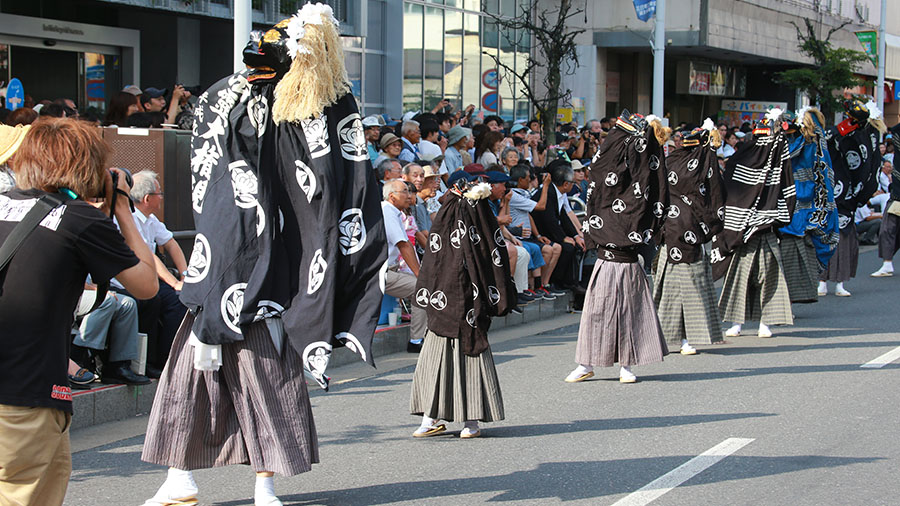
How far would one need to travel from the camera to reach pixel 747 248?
10914 millimetres

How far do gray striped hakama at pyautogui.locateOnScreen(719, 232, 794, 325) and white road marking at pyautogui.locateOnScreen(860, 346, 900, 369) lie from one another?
1230 mm

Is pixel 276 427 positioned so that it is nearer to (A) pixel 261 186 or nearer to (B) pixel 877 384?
(A) pixel 261 186

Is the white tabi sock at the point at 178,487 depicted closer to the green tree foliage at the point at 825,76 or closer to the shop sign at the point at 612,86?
the shop sign at the point at 612,86

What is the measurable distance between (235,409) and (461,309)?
205 centimetres

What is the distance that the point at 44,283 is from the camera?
11.6ft

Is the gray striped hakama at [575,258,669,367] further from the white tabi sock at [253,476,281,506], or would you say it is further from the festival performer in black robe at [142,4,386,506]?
the white tabi sock at [253,476,281,506]

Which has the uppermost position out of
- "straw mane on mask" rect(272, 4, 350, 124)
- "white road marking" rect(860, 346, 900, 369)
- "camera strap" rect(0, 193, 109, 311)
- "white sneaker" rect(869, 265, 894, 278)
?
"straw mane on mask" rect(272, 4, 350, 124)

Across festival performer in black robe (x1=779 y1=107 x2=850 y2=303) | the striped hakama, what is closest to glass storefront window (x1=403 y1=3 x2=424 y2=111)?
the striped hakama

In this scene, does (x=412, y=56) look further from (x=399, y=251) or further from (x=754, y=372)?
(x=754, y=372)

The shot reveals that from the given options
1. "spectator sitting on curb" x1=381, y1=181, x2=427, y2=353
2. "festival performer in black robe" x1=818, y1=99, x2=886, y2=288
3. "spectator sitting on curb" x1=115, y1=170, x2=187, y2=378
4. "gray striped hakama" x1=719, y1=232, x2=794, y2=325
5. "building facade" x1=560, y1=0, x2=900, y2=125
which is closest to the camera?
"spectator sitting on curb" x1=115, y1=170, x2=187, y2=378

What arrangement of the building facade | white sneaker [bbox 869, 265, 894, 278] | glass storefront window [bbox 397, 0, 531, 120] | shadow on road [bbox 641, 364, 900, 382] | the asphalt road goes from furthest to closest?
the building facade, glass storefront window [bbox 397, 0, 531, 120], white sneaker [bbox 869, 265, 894, 278], shadow on road [bbox 641, 364, 900, 382], the asphalt road

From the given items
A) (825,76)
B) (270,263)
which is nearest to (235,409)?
(270,263)

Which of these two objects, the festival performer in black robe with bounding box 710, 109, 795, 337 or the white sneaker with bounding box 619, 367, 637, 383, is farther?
the festival performer in black robe with bounding box 710, 109, 795, 337

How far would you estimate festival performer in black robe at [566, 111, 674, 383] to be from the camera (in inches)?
321
